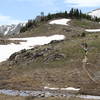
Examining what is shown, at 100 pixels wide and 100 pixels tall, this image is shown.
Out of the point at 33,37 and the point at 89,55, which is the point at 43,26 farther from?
the point at 89,55

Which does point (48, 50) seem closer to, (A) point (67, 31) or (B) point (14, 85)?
(B) point (14, 85)

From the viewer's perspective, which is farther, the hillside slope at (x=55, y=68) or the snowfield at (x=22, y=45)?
the snowfield at (x=22, y=45)

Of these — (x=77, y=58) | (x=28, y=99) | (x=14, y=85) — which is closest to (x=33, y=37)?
(x=77, y=58)

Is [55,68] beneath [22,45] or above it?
beneath

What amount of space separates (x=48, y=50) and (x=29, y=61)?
702 centimetres

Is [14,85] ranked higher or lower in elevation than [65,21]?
lower

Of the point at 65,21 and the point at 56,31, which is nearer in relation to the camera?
the point at 56,31

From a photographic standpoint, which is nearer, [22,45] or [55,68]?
[55,68]

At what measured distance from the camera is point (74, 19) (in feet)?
567

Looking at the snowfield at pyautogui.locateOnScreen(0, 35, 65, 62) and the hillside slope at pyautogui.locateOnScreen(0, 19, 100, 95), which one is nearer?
the hillside slope at pyautogui.locateOnScreen(0, 19, 100, 95)

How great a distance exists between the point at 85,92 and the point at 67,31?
264 ft

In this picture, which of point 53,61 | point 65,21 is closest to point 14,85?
point 53,61

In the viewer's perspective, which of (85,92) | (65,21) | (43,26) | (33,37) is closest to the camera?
(85,92)

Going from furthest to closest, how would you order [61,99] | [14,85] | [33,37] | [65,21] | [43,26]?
[65,21]
[43,26]
[33,37]
[14,85]
[61,99]
